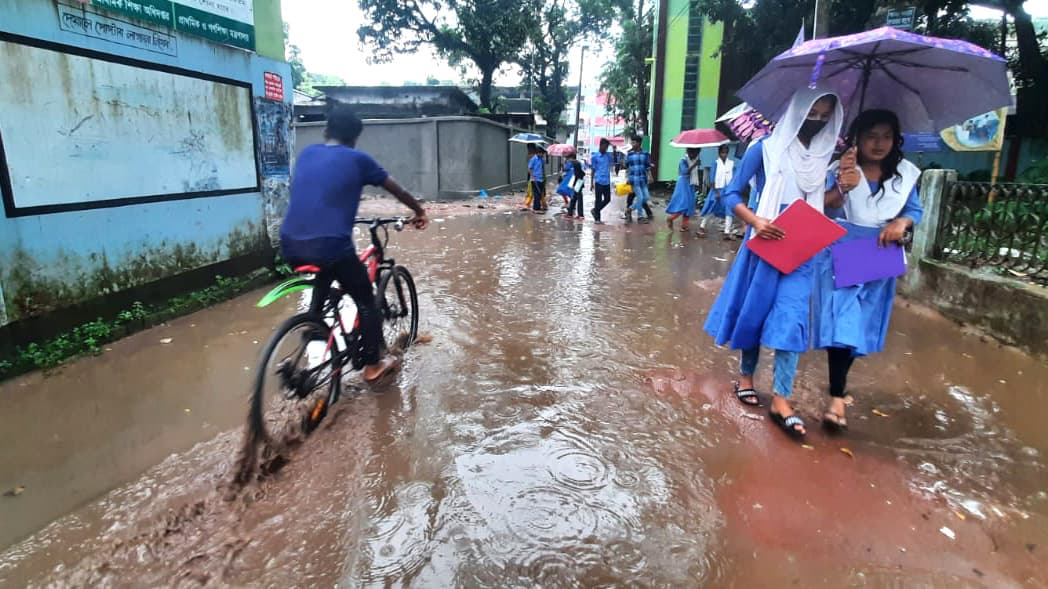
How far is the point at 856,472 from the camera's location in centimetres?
288

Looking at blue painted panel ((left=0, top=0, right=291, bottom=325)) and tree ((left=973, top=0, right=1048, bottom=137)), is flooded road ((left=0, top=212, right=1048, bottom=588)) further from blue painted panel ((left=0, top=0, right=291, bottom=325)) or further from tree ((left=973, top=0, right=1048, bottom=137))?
tree ((left=973, top=0, right=1048, bottom=137))

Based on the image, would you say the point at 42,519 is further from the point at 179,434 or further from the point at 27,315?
the point at 27,315

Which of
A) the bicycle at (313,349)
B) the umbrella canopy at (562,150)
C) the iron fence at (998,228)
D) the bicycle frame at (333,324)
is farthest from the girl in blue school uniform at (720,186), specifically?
the bicycle frame at (333,324)

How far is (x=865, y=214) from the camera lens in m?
3.10

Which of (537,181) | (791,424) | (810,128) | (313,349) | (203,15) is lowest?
(791,424)

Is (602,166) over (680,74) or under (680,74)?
under

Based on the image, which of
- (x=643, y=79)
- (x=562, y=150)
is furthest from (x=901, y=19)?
(x=643, y=79)

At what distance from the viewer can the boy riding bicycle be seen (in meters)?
3.12

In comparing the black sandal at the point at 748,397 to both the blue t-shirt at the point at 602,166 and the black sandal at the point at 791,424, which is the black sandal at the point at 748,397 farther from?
the blue t-shirt at the point at 602,166

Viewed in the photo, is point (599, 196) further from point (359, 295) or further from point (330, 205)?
point (330, 205)

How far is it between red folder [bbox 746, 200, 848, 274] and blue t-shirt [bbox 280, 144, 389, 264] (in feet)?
7.12

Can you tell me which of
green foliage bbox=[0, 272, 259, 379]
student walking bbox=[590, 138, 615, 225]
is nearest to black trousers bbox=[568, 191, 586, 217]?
student walking bbox=[590, 138, 615, 225]

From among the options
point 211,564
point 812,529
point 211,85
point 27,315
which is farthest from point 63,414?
point 812,529

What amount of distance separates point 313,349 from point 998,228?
5.45 m
